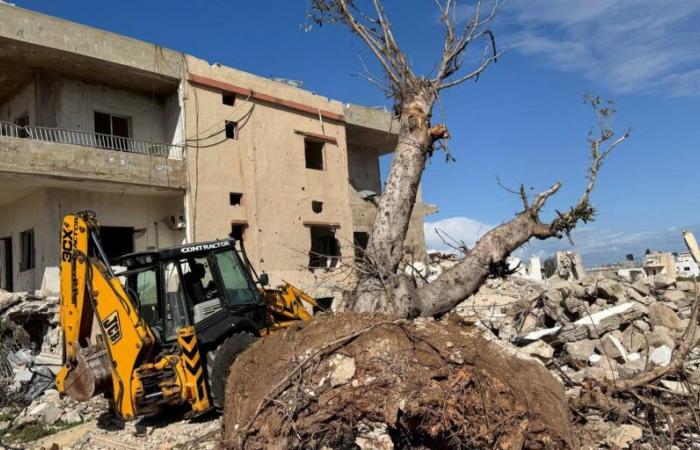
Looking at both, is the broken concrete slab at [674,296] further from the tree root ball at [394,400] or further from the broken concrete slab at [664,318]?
the tree root ball at [394,400]

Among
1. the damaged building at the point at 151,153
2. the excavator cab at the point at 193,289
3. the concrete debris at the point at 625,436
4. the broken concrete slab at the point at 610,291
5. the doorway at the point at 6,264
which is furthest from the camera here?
the doorway at the point at 6,264

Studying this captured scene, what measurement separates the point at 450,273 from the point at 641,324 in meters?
4.10

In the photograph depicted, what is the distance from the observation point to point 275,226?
17594 mm

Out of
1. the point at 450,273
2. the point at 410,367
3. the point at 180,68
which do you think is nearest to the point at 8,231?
the point at 180,68

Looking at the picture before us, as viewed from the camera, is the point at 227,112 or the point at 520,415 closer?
the point at 520,415

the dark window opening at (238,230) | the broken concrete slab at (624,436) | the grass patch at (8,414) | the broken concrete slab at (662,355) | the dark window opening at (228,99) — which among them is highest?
the dark window opening at (228,99)

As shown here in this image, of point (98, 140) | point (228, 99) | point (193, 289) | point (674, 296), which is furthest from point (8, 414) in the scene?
point (674, 296)

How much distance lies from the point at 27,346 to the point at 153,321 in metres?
6.71

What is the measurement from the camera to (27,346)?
39.2ft

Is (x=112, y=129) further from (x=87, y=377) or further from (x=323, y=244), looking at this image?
(x=87, y=377)

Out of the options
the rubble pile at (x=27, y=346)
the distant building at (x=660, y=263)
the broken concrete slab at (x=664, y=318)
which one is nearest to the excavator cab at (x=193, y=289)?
the rubble pile at (x=27, y=346)

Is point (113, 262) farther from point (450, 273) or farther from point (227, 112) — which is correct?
point (227, 112)

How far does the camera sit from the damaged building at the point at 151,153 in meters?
13.2

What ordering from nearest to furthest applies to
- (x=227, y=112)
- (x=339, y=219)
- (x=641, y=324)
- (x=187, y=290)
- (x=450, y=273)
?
(x=187, y=290) → (x=450, y=273) → (x=641, y=324) → (x=227, y=112) → (x=339, y=219)
